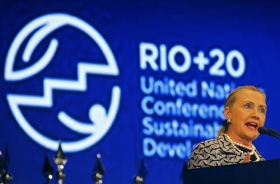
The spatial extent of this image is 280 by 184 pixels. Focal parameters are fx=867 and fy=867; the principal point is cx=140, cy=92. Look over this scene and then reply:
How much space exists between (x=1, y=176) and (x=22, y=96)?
2.41 meters

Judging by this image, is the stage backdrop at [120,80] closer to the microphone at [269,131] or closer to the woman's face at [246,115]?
the woman's face at [246,115]

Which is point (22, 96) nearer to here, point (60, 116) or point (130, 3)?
point (60, 116)

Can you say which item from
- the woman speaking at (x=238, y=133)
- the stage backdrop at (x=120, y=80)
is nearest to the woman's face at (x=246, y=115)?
the woman speaking at (x=238, y=133)

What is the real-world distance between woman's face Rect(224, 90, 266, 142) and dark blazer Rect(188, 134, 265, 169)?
5.4 inches

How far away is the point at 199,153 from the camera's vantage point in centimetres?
417

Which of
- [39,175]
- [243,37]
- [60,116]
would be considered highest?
[243,37]

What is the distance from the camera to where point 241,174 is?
349 centimetres

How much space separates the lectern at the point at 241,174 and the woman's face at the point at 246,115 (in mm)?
802

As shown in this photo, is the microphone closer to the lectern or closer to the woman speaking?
the woman speaking

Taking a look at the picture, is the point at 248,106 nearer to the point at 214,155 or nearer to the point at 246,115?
the point at 246,115

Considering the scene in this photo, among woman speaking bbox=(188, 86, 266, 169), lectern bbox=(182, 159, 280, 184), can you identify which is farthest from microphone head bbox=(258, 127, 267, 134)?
lectern bbox=(182, 159, 280, 184)

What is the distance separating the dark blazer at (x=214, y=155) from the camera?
13.6 ft

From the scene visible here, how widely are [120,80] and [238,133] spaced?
8.58ft

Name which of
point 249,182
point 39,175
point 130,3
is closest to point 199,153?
point 249,182
